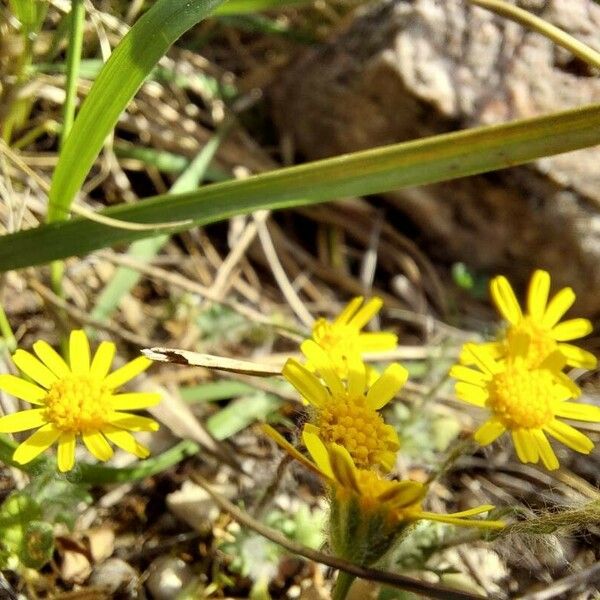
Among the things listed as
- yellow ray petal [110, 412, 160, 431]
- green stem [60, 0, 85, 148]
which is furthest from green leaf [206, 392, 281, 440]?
green stem [60, 0, 85, 148]

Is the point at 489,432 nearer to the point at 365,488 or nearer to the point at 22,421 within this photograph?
the point at 365,488

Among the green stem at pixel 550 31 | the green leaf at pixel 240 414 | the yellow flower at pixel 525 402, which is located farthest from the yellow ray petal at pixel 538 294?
the green leaf at pixel 240 414

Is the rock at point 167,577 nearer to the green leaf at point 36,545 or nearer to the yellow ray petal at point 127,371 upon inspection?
the green leaf at point 36,545

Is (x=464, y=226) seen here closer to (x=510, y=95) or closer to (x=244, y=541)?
(x=510, y=95)

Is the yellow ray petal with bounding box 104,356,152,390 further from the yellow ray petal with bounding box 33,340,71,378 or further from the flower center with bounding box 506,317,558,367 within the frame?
the flower center with bounding box 506,317,558,367

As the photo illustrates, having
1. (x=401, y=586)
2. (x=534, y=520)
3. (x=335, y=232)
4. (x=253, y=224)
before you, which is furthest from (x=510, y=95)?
(x=401, y=586)
